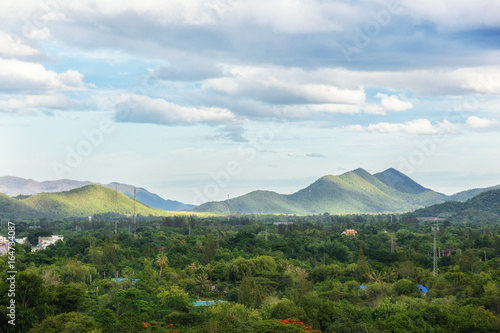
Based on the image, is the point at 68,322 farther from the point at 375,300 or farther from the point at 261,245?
the point at 261,245

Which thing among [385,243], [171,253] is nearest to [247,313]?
[171,253]

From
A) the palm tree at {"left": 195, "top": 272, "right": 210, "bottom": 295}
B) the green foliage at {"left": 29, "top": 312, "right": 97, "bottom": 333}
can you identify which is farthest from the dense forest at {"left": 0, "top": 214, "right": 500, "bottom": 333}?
the palm tree at {"left": 195, "top": 272, "right": 210, "bottom": 295}

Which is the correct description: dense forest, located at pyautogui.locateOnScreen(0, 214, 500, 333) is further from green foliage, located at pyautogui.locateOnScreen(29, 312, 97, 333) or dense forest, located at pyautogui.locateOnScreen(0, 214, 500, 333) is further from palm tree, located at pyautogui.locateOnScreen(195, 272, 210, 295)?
palm tree, located at pyautogui.locateOnScreen(195, 272, 210, 295)

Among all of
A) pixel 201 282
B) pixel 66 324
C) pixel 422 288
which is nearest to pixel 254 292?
pixel 201 282

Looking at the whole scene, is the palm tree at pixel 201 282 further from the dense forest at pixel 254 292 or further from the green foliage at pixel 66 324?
the green foliage at pixel 66 324

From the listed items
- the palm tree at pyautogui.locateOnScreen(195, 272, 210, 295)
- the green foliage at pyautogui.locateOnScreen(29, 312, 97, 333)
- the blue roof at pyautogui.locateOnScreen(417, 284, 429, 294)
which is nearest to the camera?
the green foliage at pyautogui.locateOnScreen(29, 312, 97, 333)

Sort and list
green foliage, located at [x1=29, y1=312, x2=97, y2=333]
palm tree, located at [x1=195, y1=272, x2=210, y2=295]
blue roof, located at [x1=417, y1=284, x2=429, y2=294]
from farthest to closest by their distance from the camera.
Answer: palm tree, located at [x1=195, y1=272, x2=210, y2=295]
blue roof, located at [x1=417, y1=284, x2=429, y2=294]
green foliage, located at [x1=29, y1=312, x2=97, y2=333]

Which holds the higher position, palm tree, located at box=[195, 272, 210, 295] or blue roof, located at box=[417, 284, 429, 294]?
palm tree, located at box=[195, 272, 210, 295]

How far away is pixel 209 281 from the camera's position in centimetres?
7319

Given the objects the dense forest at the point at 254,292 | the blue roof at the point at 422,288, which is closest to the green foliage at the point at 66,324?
the dense forest at the point at 254,292

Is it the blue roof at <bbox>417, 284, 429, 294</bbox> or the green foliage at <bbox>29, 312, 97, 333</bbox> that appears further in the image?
the blue roof at <bbox>417, 284, 429, 294</bbox>

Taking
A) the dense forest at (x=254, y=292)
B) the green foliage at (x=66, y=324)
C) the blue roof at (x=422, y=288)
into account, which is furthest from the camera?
the blue roof at (x=422, y=288)

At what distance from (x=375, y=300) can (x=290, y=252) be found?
45437 millimetres

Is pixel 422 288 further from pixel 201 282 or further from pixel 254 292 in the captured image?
pixel 201 282
